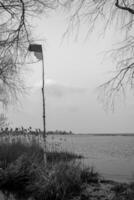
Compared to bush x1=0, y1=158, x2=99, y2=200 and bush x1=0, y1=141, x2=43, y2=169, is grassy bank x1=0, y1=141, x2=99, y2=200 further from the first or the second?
bush x1=0, y1=141, x2=43, y2=169

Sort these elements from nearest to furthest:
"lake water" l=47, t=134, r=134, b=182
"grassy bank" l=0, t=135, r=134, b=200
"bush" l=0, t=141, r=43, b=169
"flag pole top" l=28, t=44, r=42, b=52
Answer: "grassy bank" l=0, t=135, r=134, b=200, "flag pole top" l=28, t=44, r=42, b=52, "lake water" l=47, t=134, r=134, b=182, "bush" l=0, t=141, r=43, b=169

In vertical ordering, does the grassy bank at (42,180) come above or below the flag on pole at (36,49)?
below

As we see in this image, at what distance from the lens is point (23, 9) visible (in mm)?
6668

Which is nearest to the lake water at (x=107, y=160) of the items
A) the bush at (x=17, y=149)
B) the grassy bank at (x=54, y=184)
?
the bush at (x=17, y=149)

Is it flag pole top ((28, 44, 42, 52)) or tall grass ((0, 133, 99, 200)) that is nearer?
tall grass ((0, 133, 99, 200))

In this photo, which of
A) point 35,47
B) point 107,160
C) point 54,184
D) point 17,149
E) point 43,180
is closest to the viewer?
point 54,184

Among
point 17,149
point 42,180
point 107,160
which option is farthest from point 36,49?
point 107,160

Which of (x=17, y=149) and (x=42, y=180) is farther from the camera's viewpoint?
(x=17, y=149)

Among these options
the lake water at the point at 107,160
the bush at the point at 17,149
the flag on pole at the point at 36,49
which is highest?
the flag on pole at the point at 36,49

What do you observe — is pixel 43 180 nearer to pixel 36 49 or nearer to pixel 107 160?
pixel 36 49

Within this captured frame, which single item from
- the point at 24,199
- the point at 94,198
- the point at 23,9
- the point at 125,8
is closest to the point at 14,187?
the point at 24,199

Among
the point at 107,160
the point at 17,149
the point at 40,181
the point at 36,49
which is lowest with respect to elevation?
the point at 107,160

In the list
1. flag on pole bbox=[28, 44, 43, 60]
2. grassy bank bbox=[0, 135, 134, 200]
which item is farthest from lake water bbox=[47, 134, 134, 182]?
flag on pole bbox=[28, 44, 43, 60]

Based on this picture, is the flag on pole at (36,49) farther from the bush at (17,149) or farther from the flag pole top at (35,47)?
the bush at (17,149)
